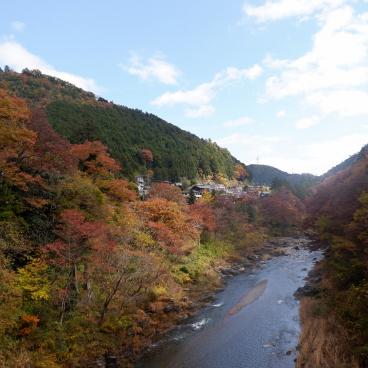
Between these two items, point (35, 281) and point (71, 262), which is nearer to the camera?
point (35, 281)

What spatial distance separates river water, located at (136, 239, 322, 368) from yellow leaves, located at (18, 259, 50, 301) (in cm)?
655

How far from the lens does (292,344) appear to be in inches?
855

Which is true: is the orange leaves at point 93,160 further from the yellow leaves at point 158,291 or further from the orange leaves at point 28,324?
the orange leaves at point 28,324

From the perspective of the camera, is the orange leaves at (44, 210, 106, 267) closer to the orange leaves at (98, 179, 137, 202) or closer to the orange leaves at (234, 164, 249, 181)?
the orange leaves at (98, 179, 137, 202)

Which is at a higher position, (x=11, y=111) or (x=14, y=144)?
(x=11, y=111)

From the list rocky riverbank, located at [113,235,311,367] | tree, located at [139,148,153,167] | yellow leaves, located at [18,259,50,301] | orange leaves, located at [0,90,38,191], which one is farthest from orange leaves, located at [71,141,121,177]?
tree, located at [139,148,153,167]

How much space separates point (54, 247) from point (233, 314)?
1475 cm

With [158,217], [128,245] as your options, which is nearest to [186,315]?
[128,245]

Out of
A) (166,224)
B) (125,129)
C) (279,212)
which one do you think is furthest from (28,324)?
(125,129)

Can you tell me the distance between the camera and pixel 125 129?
10162 centimetres

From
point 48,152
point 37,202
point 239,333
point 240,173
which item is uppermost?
point 240,173

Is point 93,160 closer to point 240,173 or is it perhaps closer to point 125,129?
point 125,129

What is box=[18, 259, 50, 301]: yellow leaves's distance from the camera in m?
19.4

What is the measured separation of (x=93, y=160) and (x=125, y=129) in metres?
67.9
